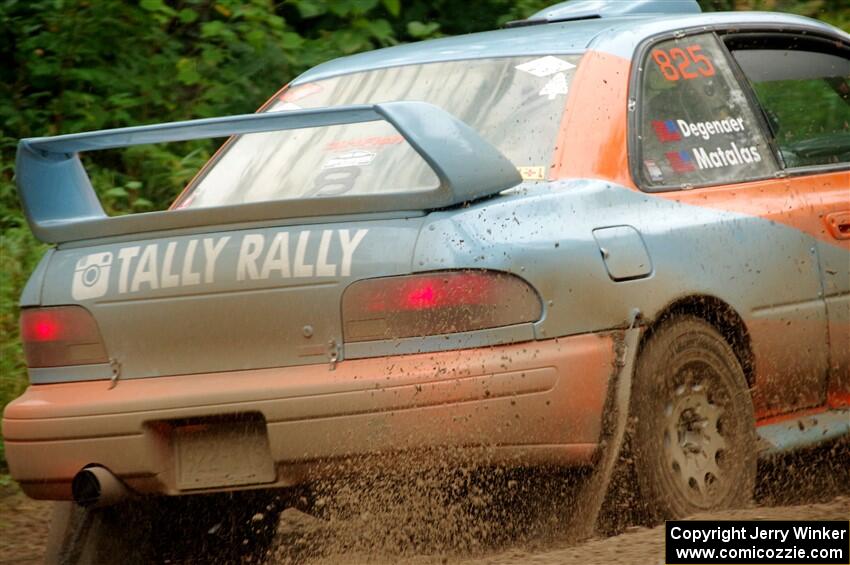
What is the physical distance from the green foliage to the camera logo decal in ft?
14.1

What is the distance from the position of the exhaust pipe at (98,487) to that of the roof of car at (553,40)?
1.70 meters

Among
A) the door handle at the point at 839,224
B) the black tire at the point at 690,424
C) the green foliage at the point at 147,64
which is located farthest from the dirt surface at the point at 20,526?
the green foliage at the point at 147,64

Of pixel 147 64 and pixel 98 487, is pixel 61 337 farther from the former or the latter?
pixel 147 64

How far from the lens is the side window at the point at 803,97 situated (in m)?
5.48

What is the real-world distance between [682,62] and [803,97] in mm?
855

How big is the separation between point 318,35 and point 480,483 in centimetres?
595

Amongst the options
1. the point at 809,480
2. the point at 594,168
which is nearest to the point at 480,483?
the point at 594,168

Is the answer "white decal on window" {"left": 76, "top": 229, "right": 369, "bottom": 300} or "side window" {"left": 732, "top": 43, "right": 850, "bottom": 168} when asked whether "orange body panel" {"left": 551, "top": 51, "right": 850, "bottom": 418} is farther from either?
"white decal on window" {"left": 76, "top": 229, "right": 369, "bottom": 300}

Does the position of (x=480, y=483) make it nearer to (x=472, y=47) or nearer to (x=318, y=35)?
(x=472, y=47)

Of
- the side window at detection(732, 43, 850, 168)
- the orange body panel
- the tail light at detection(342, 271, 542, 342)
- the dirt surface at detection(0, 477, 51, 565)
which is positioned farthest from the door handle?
the dirt surface at detection(0, 477, 51, 565)

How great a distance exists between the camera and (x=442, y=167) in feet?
13.8

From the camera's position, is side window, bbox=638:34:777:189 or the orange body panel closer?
→ the orange body panel

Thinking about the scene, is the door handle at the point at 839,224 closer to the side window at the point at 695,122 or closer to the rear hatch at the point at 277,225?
the side window at the point at 695,122

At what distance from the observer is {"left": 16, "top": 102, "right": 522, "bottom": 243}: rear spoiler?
4246 mm
